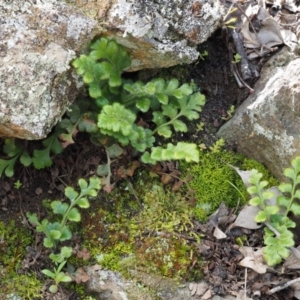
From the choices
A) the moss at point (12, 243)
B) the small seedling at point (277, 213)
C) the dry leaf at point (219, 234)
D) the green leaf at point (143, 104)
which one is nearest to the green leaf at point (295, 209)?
the small seedling at point (277, 213)

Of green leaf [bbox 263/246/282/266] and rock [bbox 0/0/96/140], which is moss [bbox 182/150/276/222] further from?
rock [bbox 0/0/96/140]

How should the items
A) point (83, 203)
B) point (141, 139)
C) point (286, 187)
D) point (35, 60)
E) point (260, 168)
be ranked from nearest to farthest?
1. point (35, 60)
2. point (83, 203)
3. point (286, 187)
4. point (141, 139)
5. point (260, 168)

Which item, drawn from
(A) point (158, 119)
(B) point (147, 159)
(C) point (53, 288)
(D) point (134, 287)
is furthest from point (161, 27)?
(C) point (53, 288)

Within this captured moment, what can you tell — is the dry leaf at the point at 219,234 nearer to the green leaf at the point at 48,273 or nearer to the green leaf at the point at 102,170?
the green leaf at the point at 102,170

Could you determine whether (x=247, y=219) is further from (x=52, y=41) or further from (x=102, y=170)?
(x=52, y=41)

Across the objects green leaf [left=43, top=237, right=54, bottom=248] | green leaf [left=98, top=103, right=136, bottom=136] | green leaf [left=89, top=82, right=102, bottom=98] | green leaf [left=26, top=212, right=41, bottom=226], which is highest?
green leaf [left=89, top=82, right=102, bottom=98]

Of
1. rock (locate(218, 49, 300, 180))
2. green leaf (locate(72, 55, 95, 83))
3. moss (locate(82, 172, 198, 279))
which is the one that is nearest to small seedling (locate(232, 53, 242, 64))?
rock (locate(218, 49, 300, 180))
